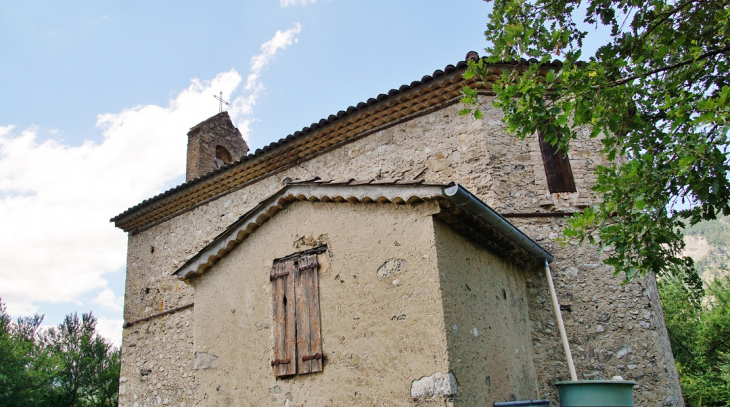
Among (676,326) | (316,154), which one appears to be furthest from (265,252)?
(676,326)

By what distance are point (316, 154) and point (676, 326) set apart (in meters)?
18.0

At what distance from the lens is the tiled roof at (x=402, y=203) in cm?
534

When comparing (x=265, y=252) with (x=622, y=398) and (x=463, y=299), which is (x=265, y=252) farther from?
(x=622, y=398)

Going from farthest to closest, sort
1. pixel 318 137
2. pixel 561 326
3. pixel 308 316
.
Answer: pixel 318 137 → pixel 561 326 → pixel 308 316

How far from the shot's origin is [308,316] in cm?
587

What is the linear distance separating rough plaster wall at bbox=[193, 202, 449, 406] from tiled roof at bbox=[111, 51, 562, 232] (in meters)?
3.52

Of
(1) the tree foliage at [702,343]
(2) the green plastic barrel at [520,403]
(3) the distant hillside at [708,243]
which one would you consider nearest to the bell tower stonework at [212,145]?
(2) the green plastic barrel at [520,403]

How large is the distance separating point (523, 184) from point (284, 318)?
4.33 metres

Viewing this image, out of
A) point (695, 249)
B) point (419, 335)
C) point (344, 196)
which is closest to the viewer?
point (419, 335)

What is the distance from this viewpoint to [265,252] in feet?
21.3

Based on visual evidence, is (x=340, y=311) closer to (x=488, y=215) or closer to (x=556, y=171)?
(x=488, y=215)

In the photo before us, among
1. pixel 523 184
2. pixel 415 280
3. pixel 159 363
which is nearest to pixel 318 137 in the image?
pixel 523 184

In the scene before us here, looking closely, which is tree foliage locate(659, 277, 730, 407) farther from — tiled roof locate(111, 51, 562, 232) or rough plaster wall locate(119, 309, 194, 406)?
rough plaster wall locate(119, 309, 194, 406)

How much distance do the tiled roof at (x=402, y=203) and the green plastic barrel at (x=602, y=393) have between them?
180 centimetres
